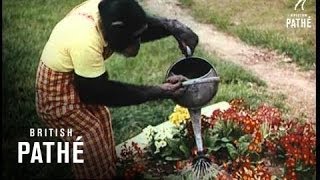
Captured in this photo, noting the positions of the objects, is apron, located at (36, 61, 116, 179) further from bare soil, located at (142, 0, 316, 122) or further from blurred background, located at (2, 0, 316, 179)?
bare soil, located at (142, 0, 316, 122)

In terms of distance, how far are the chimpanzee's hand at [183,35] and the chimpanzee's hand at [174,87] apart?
162 millimetres

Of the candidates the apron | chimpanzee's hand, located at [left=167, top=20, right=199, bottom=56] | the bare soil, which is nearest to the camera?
the apron

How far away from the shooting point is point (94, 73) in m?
5.67

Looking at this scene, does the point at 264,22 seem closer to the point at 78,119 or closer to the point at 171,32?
the point at 171,32

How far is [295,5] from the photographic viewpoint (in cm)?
592

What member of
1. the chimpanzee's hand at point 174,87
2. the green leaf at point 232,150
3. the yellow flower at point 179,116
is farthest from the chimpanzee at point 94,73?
the green leaf at point 232,150

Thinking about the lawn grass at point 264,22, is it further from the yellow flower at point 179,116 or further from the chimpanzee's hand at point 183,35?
the yellow flower at point 179,116

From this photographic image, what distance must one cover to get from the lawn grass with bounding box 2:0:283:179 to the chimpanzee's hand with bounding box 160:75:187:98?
54 millimetres

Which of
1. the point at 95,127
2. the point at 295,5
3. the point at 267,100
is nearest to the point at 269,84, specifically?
the point at 267,100

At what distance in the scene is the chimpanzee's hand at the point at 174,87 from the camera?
5.83 m

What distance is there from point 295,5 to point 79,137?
150 centimetres

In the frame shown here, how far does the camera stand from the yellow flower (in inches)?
232

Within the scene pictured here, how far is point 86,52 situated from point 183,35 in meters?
0.62

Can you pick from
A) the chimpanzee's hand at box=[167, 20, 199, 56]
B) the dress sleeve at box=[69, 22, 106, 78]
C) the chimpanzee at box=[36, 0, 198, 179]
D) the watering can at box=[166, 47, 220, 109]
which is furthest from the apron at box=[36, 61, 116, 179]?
the chimpanzee's hand at box=[167, 20, 199, 56]
